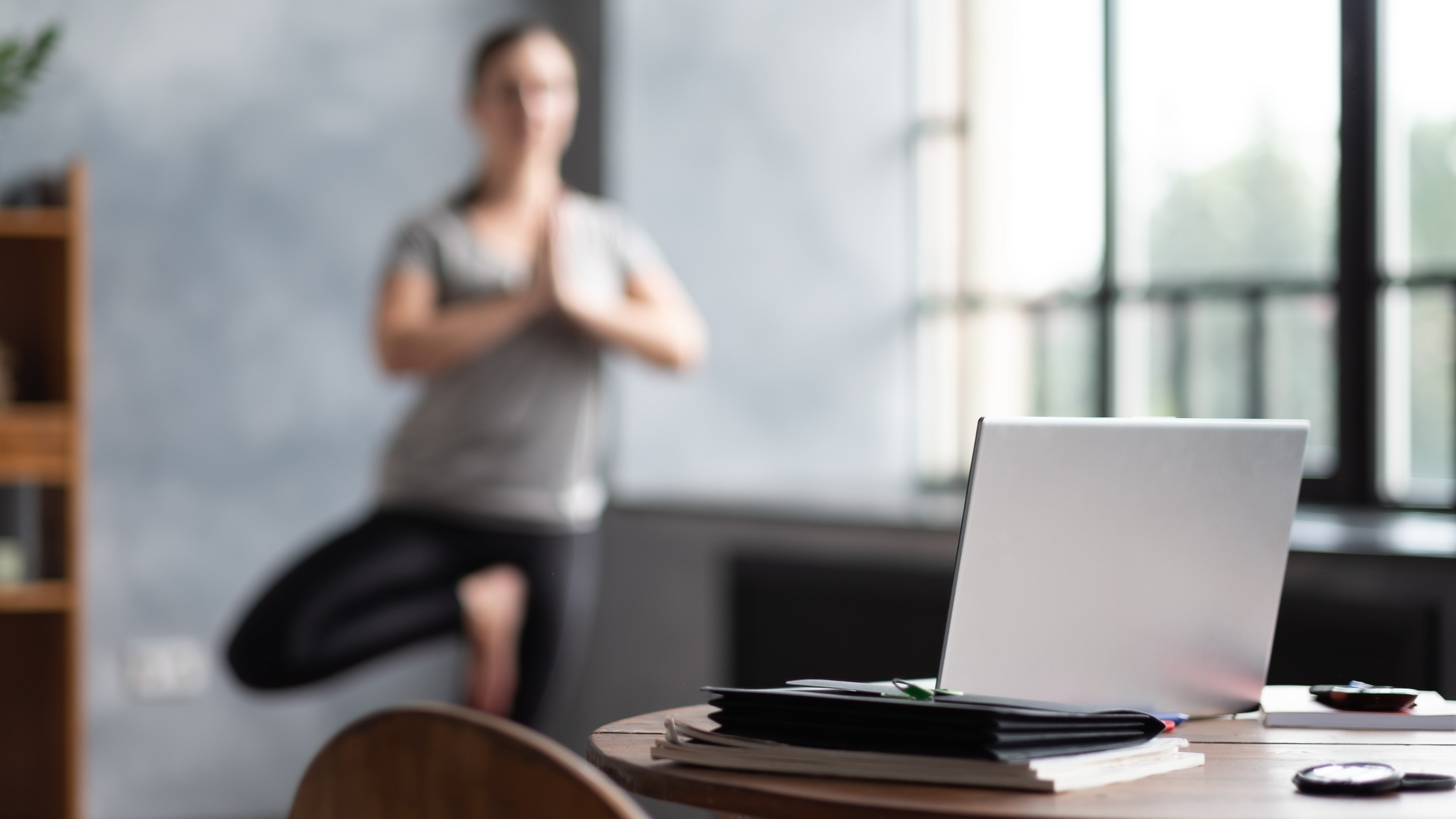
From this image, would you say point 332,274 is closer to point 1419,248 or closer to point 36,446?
point 36,446

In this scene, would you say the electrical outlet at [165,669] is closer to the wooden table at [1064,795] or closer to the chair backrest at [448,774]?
the wooden table at [1064,795]

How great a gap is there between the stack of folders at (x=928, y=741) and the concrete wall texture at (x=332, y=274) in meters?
2.55

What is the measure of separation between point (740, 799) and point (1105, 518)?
40 centimetres

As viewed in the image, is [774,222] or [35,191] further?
[774,222]

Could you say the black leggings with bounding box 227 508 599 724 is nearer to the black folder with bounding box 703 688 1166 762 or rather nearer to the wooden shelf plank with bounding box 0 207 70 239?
the wooden shelf plank with bounding box 0 207 70 239

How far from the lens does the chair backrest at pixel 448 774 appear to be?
0.66 metres

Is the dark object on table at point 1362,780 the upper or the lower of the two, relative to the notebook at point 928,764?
lower

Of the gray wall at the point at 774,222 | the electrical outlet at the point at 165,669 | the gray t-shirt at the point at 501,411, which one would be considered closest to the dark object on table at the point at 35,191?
the electrical outlet at the point at 165,669

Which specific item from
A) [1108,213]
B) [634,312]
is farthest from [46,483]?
[1108,213]

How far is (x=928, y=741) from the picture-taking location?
96cm

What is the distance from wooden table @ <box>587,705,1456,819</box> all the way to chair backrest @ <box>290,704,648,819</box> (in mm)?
233

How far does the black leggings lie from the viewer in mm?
2580

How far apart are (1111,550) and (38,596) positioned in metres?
2.84

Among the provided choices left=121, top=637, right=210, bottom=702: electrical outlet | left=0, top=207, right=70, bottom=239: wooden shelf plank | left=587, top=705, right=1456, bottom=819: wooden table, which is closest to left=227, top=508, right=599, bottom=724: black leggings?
left=0, top=207, right=70, bottom=239: wooden shelf plank
